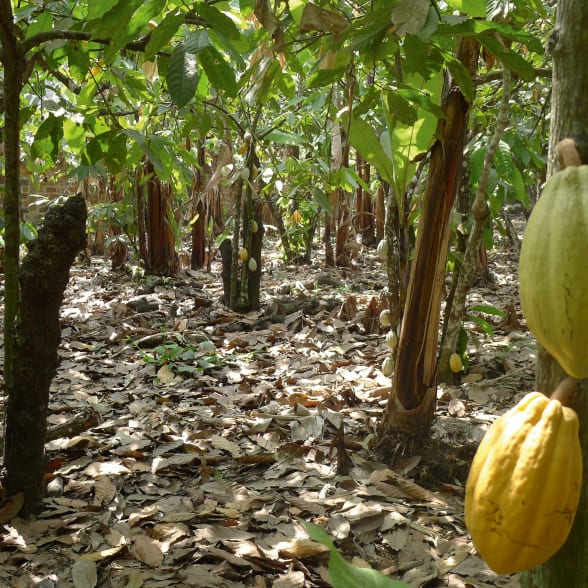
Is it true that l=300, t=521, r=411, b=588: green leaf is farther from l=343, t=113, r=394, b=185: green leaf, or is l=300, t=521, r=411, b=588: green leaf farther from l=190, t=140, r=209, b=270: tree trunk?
l=190, t=140, r=209, b=270: tree trunk

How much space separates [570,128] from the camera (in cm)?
48

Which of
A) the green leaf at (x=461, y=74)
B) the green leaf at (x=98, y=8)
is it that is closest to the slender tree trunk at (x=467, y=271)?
the green leaf at (x=461, y=74)

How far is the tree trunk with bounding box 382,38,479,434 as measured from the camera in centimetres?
185

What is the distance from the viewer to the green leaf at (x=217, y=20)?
3.62ft

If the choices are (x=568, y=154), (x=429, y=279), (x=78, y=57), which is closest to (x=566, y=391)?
(x=568, y=154)

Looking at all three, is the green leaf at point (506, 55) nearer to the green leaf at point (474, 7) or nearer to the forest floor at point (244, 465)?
the green leaf at point (474, 7)

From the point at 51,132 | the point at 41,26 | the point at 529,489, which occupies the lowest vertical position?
the point at 529,489

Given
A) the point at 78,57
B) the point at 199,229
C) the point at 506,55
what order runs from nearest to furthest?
1. the point at 506,55
2. the point at 78,57
3. the point at 199,229

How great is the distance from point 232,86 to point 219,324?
3.01 metres

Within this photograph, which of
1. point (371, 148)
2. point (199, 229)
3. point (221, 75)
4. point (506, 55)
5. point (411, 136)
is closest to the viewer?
point (506, 55)

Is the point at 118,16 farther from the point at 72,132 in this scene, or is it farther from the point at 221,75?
the point at 72,132

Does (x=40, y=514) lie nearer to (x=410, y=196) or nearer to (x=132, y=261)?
(x=410, y=196)

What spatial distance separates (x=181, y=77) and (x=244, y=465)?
53.3 inches

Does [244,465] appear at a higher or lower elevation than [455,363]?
lower
